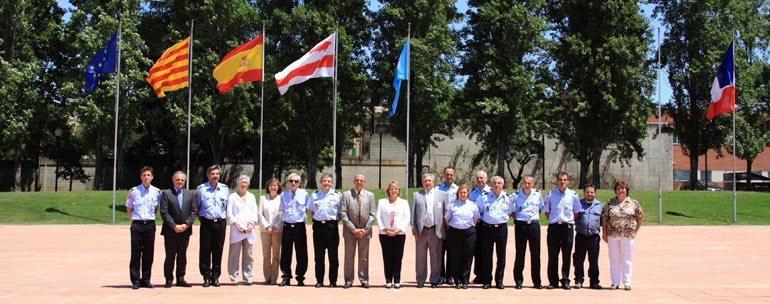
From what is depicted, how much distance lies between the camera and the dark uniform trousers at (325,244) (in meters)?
11.3

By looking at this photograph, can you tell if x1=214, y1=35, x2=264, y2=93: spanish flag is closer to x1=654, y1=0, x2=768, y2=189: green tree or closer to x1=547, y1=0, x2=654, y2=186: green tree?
x1=547, y1=0, x2=654, y2=186: green tree

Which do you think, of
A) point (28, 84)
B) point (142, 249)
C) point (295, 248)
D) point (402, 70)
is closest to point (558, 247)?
point (295, 248)

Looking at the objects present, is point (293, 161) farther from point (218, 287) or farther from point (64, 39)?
point (218, 287)

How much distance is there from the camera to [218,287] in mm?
11102

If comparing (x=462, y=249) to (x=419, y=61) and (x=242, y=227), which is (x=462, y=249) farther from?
(x=419, y=61)

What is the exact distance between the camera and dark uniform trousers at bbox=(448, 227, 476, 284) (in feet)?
36.9

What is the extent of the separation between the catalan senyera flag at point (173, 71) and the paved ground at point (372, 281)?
7.49 metres

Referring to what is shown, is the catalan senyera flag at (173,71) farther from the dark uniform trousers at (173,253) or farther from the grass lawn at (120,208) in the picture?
the dark uniform trousers at (173,253)

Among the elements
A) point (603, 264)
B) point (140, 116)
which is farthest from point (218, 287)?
point (140, 116)

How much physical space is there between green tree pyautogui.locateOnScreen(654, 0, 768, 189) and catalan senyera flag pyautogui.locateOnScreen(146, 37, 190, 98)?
2777cm

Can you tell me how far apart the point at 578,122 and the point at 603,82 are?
110 inches

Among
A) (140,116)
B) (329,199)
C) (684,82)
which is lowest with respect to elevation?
(329,199)

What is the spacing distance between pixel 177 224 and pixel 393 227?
10.5 ft

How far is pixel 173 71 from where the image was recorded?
26.0 meters
